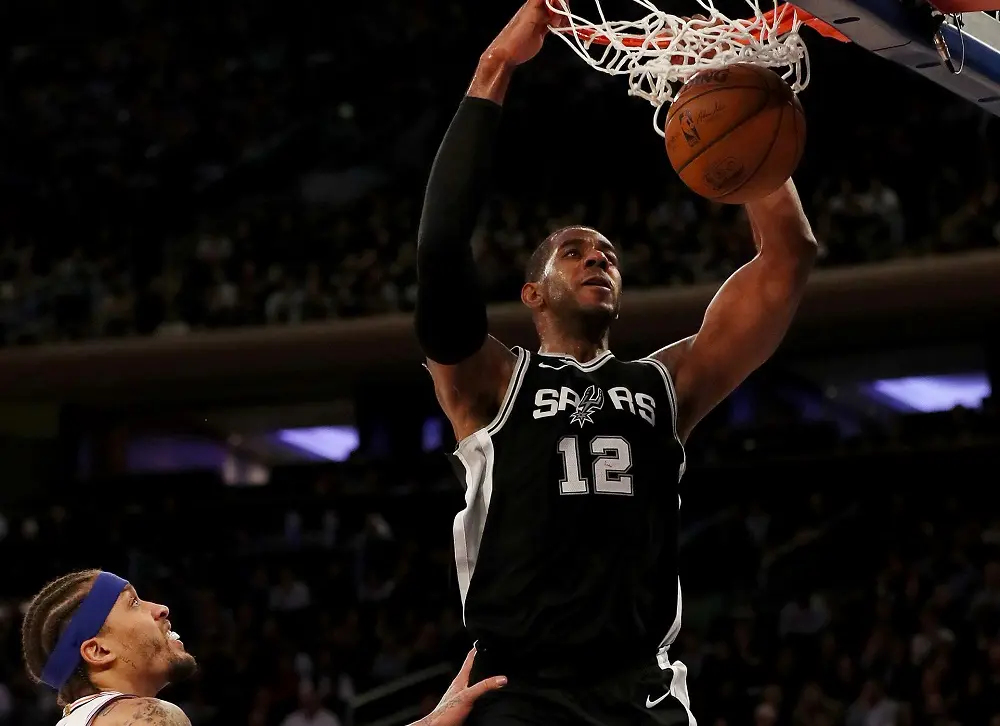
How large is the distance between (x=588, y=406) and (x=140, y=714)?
1.15 meters

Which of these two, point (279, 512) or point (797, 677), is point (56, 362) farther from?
point (797, 677)

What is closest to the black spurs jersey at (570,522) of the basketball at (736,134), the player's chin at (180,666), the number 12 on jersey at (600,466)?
the number 12 on jersey at (600,466)

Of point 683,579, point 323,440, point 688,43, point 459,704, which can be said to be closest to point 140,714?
point 459,704

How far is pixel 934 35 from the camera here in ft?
11.8

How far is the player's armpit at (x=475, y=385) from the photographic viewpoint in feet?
10.1

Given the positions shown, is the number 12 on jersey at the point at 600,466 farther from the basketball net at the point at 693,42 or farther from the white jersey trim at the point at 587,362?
the basketball net at the point at 693,42

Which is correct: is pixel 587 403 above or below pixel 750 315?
below

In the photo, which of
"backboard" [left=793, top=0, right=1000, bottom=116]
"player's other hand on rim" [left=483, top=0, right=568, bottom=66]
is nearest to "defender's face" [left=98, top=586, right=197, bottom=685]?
"player's other hand on rim" [left=483, top=0, right=568, bottom=66]

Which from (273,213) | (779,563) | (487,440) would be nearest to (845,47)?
(779,563)

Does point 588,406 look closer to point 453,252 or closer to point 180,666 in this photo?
point 453,252

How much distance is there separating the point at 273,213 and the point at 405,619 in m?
5.24

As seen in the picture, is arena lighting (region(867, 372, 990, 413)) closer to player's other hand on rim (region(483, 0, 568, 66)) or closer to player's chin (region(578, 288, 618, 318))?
player's chin (region(578, 288, 618, 318))

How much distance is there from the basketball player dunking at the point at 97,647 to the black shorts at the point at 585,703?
0.38ft

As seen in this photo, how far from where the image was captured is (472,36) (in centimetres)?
1461
